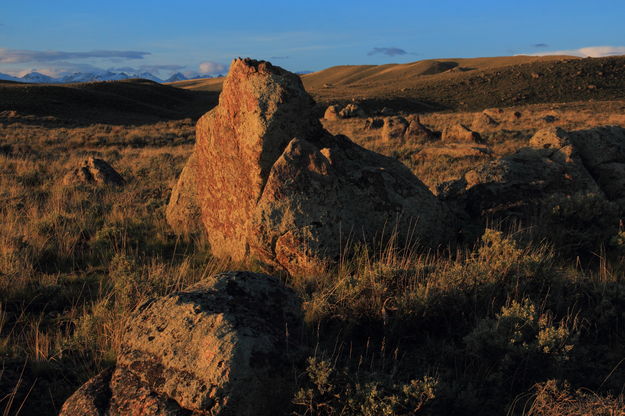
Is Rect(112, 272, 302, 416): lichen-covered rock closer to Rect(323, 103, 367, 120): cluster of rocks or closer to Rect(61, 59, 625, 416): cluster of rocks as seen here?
Rect(61, 59, 625, 416): cluster of rocks

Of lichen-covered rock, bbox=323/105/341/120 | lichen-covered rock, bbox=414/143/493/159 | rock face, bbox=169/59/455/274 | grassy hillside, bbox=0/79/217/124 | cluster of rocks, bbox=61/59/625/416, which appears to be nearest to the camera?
cluster of rocks, bbox=61/59/625/416

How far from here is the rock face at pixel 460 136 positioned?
1917 cm

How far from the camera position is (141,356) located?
8.58 ft

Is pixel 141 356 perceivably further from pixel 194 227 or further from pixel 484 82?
pixel 484 82

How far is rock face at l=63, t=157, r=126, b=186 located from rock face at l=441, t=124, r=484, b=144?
14561mm

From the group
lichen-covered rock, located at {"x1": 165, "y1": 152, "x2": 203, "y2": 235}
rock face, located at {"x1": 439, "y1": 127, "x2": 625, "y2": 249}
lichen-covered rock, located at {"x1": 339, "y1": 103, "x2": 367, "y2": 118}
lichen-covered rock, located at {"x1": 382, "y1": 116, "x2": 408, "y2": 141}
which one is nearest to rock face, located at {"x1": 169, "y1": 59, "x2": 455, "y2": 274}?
lichen-covered rock, located at {"x1": 165, "y1": 152, "x2": 203, "y2": 235}

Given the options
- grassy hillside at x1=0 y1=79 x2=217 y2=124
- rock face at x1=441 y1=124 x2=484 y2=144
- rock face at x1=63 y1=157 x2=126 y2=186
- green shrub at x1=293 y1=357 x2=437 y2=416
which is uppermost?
grassy hillside at x1=0 y1=79 x2=217 y2=124

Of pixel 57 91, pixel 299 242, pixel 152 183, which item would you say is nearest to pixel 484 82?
pixel 57 91

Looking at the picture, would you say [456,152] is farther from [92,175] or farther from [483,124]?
[483,124]

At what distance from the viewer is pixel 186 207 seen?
7.46 metres

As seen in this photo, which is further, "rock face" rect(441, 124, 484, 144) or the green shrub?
"rock face" rect(441, 124, 484, 144)

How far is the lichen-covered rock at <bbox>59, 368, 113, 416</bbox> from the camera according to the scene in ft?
8.02

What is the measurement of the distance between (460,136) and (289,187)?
1660 cm

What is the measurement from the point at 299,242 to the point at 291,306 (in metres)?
1.64
